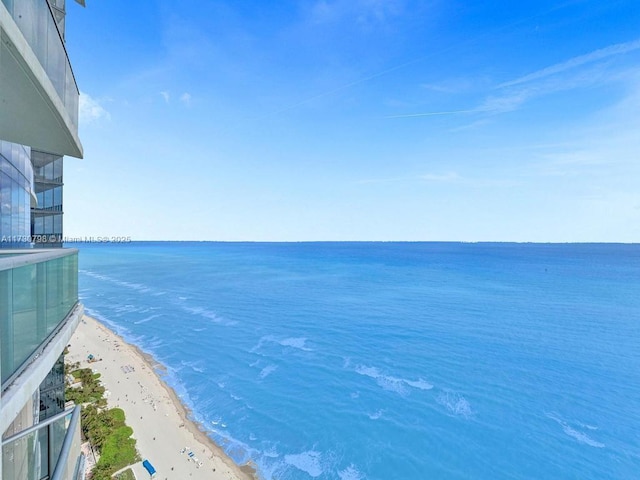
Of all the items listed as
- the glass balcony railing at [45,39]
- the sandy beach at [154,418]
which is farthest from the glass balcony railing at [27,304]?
the sandy beach at [154,418]

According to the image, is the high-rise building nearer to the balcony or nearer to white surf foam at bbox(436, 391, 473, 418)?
the balcony

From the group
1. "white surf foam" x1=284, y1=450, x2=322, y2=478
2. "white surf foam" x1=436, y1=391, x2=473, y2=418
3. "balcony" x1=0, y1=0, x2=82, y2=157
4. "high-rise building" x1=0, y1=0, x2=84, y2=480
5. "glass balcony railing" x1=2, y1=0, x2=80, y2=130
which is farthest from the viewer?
"white surf foam" x1=436, y1=391, x2=473, y2=418

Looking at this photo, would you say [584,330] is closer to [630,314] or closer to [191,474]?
[630,314]

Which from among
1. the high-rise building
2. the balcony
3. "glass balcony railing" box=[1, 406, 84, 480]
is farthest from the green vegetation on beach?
the balcony

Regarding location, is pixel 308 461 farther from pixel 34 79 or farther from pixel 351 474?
pixel 34 79

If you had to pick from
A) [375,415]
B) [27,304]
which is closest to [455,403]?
[375,415]

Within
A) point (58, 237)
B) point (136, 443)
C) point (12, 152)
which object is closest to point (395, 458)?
point (136, 443)

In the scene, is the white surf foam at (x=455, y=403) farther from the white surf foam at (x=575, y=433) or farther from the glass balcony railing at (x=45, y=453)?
the glass balcony railing at (x=45, y=453)
